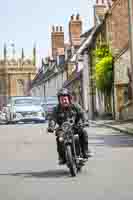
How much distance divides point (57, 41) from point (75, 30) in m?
13.3

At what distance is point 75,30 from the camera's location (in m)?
82.5

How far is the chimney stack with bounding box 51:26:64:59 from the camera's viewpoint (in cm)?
9225

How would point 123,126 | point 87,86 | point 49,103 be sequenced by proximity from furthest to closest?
point 87,86, point 49,103, point 123,126

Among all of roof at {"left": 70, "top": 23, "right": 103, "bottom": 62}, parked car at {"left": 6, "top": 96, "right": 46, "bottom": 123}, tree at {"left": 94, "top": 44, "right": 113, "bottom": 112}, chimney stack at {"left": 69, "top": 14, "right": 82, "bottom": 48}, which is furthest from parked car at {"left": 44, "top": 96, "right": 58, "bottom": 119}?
chimney stack at {"left": 69, "top": 14, "right": 82, "bottom": 48}

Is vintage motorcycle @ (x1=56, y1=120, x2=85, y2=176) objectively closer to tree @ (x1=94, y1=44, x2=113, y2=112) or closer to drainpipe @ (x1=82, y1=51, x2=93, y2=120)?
tree @ (x1=94, y1=44, x2=113, y2=112)

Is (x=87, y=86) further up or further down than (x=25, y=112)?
further up

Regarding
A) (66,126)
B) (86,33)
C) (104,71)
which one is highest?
(86,33)

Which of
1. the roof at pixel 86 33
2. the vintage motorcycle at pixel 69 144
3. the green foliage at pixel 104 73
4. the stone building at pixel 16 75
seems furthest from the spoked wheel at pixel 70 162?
the stone building at pixel 16 75

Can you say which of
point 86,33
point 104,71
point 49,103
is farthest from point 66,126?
point 86,33

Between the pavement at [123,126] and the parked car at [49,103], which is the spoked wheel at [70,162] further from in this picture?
the parked car at [49,103]

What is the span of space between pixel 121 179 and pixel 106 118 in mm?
41565

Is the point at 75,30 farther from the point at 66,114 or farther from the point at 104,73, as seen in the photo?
the point at 66,114

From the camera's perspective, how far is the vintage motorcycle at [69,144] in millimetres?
12094

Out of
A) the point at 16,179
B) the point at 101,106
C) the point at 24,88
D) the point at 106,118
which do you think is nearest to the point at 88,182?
the point at 16,179
